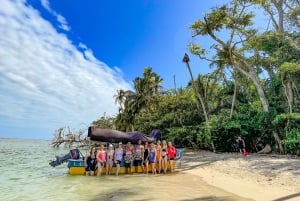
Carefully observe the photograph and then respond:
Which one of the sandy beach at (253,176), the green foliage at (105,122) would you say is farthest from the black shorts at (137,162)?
the green foliage at (105,122)

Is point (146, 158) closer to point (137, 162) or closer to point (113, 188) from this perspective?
point (137, 162)

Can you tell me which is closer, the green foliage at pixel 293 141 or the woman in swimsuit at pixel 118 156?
the woman in swimsuit at pixel 118 156

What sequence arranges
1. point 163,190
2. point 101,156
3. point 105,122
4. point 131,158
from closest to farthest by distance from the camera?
point 163,190 < point 101,156 < point 131,158 < point 105,122

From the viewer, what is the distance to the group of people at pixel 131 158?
15.5 metres

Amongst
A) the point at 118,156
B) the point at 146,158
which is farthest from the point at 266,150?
the point at 118,156

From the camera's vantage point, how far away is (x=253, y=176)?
1355cm

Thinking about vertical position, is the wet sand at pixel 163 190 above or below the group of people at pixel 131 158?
below

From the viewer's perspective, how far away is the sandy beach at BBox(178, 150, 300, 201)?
33.6 ft

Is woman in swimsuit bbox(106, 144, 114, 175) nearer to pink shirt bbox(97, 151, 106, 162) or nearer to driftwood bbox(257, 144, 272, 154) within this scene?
pink shirt bbox(97, 151, 106, 162)

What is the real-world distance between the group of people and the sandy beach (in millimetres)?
1516

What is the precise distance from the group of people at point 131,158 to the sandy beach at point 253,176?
1516mm

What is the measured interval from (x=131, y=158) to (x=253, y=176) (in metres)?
5.68

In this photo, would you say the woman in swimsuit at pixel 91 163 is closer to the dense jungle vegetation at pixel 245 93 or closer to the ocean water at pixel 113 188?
the ocean water at pixel 113 188

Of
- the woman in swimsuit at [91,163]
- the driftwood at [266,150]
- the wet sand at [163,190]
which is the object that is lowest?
the wet sand at [163,190]
